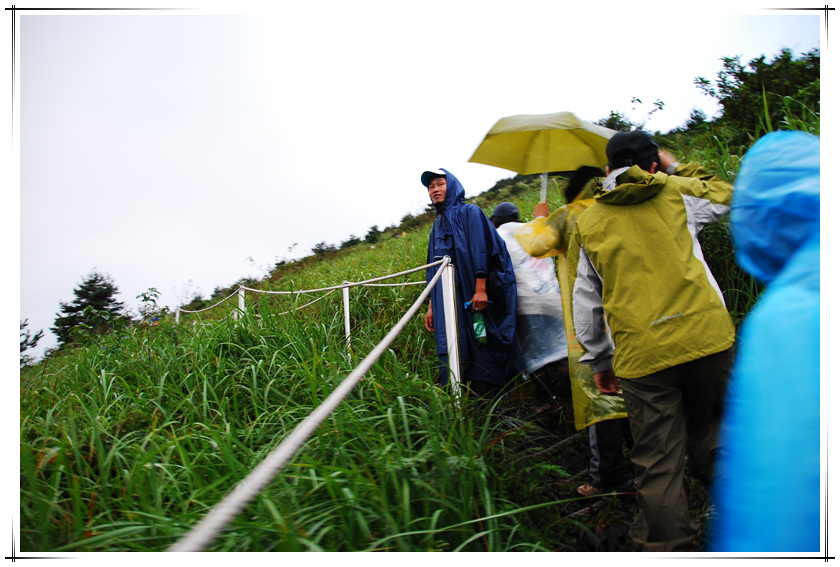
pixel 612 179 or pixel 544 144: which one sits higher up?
pixel 544 144

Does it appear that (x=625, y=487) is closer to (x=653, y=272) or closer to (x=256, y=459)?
(x=653, y=272)

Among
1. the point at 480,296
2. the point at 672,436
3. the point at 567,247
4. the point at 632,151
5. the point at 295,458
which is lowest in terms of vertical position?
the point at 672,436

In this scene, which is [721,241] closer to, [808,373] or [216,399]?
[808,373]

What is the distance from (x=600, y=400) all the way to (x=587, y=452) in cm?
68

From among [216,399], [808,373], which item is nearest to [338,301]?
[216,399]

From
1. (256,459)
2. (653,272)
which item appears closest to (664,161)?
(653,272)

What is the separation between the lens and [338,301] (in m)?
5.40

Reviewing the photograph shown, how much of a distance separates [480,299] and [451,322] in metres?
0.29

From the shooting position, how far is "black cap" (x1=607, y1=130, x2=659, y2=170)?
1.96m

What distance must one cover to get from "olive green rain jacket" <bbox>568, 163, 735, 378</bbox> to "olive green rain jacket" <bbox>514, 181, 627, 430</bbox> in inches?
21.8

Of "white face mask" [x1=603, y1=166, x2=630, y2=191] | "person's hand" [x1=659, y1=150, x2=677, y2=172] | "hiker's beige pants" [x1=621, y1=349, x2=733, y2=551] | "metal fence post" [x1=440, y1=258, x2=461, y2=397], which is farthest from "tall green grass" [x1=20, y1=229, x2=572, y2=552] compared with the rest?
"person's hand" [x1=659, y1=150, x2=677, y2=172]

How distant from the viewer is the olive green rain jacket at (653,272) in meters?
1.64

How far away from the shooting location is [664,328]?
166 centimetres

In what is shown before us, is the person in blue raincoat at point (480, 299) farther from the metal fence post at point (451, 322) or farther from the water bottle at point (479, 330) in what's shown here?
the metal fence post at point (451, 322)
